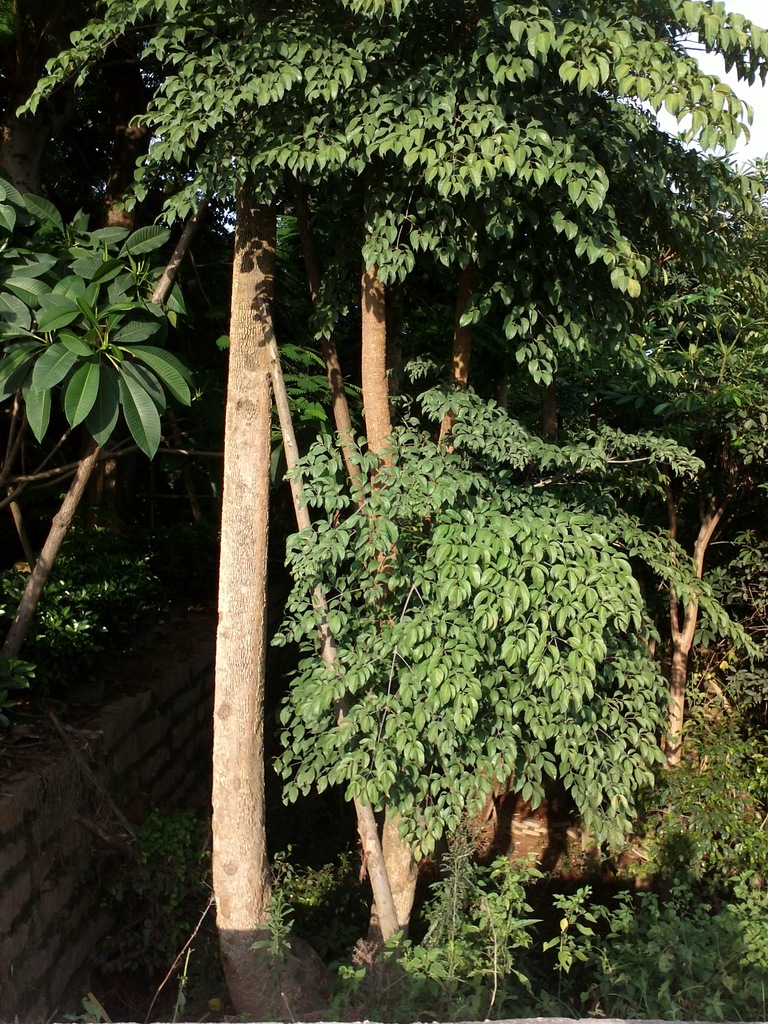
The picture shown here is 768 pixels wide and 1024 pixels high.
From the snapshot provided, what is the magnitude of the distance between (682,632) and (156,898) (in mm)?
3237

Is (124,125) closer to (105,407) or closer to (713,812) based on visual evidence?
(105,407)

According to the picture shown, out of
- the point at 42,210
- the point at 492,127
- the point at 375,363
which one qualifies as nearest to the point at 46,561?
the point at 42,210

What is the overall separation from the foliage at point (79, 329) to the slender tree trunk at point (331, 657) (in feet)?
1.27

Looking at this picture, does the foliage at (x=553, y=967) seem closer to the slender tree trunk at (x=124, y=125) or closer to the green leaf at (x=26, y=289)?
the green leaf at (x=26, y=289)

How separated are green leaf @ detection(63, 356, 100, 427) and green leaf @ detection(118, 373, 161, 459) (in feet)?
0.48

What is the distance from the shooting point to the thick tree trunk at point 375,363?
3744 mm

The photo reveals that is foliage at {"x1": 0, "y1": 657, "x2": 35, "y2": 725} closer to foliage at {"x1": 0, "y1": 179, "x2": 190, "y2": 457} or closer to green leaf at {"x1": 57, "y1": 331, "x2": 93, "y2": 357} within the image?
foliage at {"x1": 0, "y1": 179, "x2": 190, "y2": 457}

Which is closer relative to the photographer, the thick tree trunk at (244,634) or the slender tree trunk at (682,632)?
the thick tree trunk at (244,634)

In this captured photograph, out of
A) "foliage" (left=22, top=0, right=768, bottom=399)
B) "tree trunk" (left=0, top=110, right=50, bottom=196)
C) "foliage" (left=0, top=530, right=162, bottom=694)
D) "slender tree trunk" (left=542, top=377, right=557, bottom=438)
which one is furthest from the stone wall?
"tree trunk" (left=0, top=110, right=50, bottom=196)

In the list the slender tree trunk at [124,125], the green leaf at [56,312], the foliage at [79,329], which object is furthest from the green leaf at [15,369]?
the slender tree trunk at [124,125]

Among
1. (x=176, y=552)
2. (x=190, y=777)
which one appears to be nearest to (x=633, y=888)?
(x=190, y=777)

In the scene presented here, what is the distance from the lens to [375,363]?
3.81m

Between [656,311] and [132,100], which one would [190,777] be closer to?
[656,311]

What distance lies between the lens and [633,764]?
3.58m
